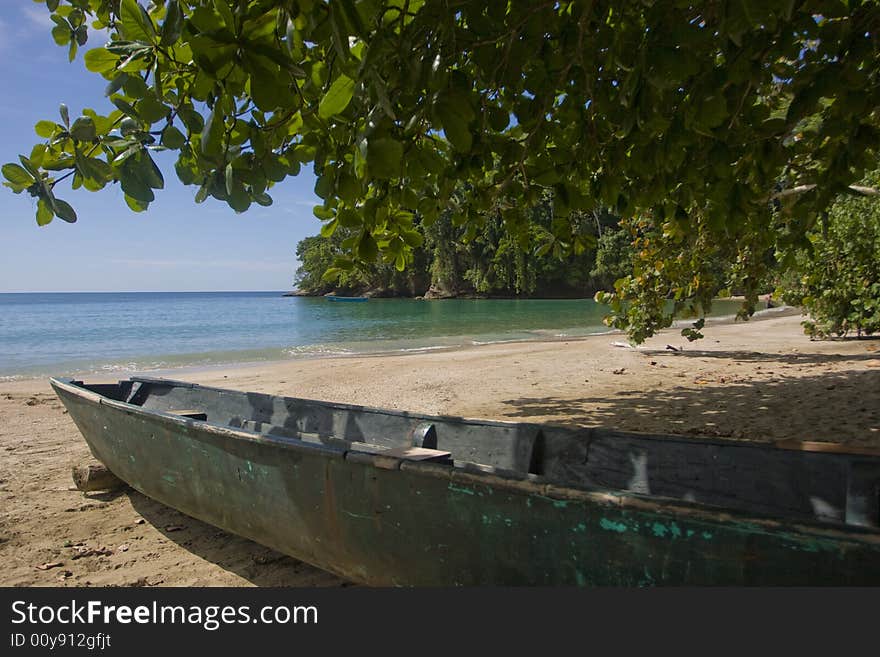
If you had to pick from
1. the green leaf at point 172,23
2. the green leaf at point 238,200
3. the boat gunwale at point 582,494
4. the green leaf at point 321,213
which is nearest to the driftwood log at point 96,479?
the boat gunwale at point 582,494

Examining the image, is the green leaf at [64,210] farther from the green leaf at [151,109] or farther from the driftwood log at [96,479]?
the driftwood log at [96,479]

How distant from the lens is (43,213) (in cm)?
209

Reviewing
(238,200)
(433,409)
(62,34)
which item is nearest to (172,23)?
(238,200)

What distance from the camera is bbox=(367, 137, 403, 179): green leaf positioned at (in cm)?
162

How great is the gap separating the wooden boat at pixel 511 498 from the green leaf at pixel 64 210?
1239 millimetres

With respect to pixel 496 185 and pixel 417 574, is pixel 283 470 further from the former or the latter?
pixel 496 185

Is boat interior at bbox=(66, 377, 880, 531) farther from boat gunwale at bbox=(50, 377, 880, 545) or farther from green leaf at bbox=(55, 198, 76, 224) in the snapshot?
green leaf at bbox=(55, 198, 76, 224)

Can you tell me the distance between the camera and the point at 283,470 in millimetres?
2572

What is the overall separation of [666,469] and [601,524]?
1.21m

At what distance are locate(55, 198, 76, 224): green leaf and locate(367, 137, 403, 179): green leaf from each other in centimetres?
114

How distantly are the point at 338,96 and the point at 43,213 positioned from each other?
1315 mm

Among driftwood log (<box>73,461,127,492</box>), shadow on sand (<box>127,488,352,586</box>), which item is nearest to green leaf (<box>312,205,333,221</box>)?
shadow on sand (<box>127,488,352,586</box>)

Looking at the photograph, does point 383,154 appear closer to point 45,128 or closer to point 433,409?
point 45,128

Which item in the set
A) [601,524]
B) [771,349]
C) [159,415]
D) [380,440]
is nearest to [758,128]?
[601,524]
